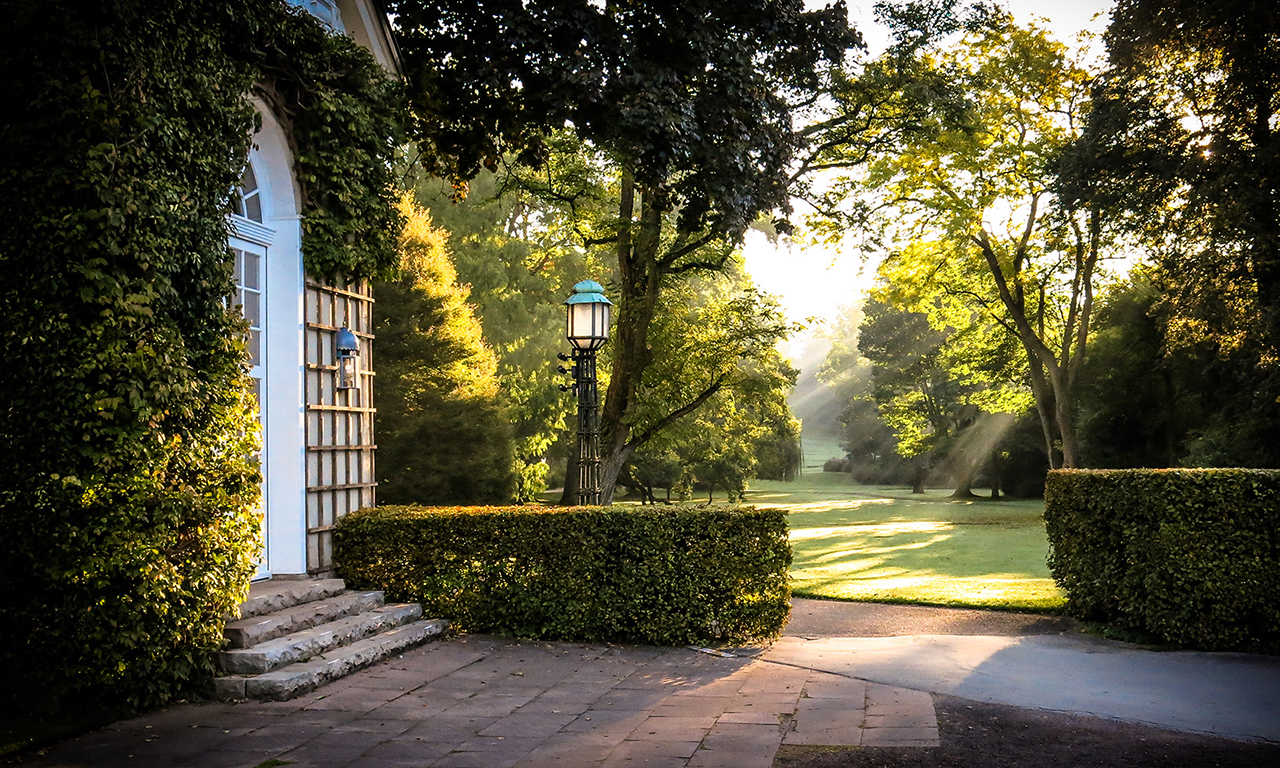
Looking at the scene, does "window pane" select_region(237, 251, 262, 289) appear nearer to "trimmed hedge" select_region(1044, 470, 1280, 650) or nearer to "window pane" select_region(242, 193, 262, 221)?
"window pane" select_region(242, 193, 262, 221)

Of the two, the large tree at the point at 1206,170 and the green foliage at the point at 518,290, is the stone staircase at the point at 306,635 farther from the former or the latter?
the green foliage at the point at 518,290

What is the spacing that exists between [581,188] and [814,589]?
8.97m

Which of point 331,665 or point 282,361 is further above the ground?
point 282,361

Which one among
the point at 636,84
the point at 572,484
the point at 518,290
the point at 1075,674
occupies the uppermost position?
the point at 518,290

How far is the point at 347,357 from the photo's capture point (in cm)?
965

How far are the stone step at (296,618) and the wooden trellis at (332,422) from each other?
2.19 ft

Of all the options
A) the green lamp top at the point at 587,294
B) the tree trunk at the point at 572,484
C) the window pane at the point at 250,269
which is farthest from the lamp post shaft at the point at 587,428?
the tree trunk at the point at 572,484

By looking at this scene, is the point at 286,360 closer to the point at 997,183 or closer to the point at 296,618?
the point at 296,618

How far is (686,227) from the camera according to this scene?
10.4m

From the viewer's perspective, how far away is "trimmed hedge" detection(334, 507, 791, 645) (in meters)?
8.41

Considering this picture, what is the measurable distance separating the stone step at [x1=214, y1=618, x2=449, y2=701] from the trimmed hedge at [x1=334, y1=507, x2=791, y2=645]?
2.13 ft

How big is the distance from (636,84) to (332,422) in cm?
441

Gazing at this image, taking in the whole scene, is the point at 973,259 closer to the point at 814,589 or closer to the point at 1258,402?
the point at 1258,402

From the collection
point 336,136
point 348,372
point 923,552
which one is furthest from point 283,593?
point 923,552
